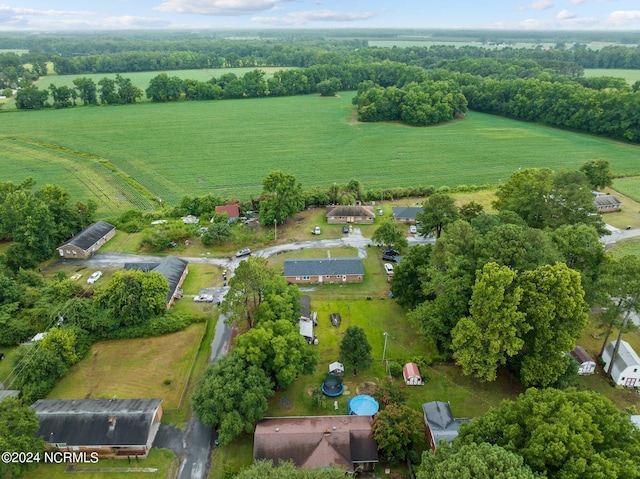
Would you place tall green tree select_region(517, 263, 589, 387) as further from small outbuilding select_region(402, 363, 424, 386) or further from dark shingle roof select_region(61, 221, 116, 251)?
dark shingle roof select_region(61, 221, 116, 251)

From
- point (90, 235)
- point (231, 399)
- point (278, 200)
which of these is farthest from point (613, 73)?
point (231, 399)

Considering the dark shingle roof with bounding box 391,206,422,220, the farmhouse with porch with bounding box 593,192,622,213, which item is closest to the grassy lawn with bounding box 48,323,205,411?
the dark shingle roof with bounding box 391,206,422,220

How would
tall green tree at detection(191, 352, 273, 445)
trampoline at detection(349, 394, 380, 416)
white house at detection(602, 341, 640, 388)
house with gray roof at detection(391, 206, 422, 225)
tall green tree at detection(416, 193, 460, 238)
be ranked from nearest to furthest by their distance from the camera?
tall green tree at detection(191, 352, 273, 445) < trampoline at detection(349, 394, 380, 416) < white house at detection(602, 341, 640, 388) < tall green tree at detection(416, 193, 460, 238) < house with gray roof at detection(391, 206, 422, 225)

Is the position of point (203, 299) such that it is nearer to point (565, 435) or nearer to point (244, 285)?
point (244, 285)

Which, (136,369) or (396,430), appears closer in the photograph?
(396,430)

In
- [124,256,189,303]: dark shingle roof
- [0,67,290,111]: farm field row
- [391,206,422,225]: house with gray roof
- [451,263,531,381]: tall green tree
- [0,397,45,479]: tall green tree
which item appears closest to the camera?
[0,397,45,479]: tall green tree

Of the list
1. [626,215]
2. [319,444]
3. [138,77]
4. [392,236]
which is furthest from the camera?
[138,77]

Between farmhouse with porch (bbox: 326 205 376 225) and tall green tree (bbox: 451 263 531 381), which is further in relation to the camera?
farmhouse with porch (bbox: 326 205 376 225)
